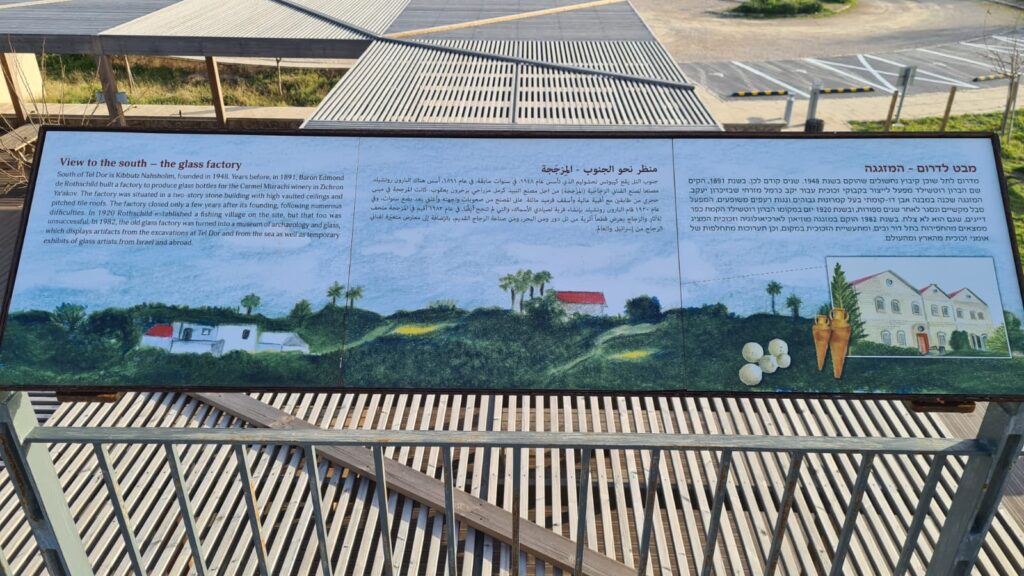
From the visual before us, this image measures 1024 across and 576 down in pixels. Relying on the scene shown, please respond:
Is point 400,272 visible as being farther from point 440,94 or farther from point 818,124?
point 818,124

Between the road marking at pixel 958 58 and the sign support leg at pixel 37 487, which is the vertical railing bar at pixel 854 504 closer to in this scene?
the sign support leg at pixel 37 487

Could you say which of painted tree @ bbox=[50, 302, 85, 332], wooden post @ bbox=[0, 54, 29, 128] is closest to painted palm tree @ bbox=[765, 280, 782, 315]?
painted tree @ bbox=[50, 302, 85, 332]

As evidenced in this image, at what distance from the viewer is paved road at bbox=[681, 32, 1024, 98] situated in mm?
16938

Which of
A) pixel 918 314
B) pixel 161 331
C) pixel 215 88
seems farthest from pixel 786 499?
pixel 215 88

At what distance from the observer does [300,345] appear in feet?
7.57

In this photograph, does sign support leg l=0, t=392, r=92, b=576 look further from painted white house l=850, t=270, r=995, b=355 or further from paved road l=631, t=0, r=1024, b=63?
Result: paved road l=631, t=0, r=1024, b=63

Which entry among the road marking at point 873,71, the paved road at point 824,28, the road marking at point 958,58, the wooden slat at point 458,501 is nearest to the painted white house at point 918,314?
the wooden slat at point 458,501

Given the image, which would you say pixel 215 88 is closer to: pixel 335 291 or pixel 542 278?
pixel 335 291

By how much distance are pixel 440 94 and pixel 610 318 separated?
577 cm

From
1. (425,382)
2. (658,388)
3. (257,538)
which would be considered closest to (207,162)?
(425,382)

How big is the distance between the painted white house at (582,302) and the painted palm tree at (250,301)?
1058 mm

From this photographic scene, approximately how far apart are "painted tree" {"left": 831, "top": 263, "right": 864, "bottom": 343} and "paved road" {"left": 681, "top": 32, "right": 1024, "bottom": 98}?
15.0 metres

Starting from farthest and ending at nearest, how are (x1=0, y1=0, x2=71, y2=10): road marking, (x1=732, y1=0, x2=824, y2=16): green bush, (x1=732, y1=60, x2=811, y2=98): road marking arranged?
1. (x1=732, y1=0, x2=824, y2=16): green bush
2. (x1=732, y1=60, x2=811, y2=98): road marking
3. (x1=0, y1=0, x2=71, y2=10): road marking

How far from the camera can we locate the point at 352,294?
238cm
